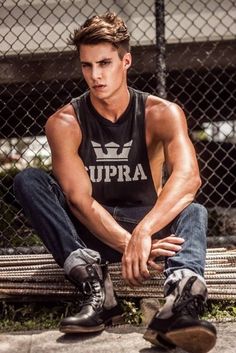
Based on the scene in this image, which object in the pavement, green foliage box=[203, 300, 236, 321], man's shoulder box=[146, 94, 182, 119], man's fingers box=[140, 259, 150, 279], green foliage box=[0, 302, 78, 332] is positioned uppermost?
man's shoulder box=[146, 94, 182, 119]

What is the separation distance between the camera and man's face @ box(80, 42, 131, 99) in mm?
3410

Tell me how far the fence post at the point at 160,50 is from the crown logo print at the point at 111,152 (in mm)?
1484

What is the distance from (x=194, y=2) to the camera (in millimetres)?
6508

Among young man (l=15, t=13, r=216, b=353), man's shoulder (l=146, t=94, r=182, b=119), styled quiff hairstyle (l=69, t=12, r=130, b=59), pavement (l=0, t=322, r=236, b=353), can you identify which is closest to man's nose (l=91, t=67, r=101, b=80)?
young man (l=15, t=13, r=216, b=353)

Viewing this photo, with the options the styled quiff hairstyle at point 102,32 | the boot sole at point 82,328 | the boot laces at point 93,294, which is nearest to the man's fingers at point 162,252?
the boot laces at point 93,294

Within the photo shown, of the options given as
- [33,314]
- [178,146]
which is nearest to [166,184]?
[178,146]

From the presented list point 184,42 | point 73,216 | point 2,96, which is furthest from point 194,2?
point 73,216

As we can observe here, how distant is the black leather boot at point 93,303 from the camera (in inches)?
112

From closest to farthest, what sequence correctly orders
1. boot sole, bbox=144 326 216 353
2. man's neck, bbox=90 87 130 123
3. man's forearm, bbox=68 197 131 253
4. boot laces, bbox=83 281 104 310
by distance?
boot sole, bbox=144 326 216 353 → boot laces, bbox=83 281 104 310 → man's forearm, bbox=68 197 131 253 → man's neck, bbox=90 87 130 123

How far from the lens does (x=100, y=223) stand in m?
3.18

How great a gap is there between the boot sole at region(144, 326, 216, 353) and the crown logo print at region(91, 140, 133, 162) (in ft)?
4.01

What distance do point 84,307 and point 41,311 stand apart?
2.25 ft

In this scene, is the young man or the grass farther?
the grass

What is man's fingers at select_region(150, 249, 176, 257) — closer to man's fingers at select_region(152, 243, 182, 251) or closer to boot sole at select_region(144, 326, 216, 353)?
man's fingers at select_region(152, 243, 182, 251)
